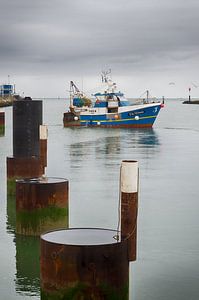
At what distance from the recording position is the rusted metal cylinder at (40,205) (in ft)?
42.0

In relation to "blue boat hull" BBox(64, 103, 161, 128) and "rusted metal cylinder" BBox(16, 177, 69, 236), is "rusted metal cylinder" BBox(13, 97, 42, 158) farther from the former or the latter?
"blue boat hull" BBox(64, 103, 161, 128)

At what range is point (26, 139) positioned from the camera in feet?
56.1

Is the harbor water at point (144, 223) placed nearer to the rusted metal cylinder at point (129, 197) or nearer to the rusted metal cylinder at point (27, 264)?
the rusted metal cylinder at point (27, 264)

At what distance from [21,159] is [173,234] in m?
5.20

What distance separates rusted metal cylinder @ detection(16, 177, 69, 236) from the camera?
42.0 feet

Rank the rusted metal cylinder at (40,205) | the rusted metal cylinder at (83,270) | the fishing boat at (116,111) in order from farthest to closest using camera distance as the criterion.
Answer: the fishing boat at (116,111) → the rusted metal cylinder at (40,205) → the rusted metal cylinder at (83,270)

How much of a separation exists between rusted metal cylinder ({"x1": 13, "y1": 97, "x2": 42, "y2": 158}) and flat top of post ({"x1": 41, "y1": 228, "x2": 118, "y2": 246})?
26.1ft

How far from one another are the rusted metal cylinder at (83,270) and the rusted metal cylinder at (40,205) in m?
4.50

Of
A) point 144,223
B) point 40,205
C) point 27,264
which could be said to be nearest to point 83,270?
point 27,264

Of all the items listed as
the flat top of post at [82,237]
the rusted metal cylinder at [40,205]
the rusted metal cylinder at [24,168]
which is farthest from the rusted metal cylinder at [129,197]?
the rusted metal cylinder at [24,168]

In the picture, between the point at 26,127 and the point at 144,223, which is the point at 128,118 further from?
the point at 144,223

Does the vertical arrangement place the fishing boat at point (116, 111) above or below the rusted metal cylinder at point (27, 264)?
above

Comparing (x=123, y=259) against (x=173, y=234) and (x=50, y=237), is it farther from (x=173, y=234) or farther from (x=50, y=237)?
(x=173, y=234)

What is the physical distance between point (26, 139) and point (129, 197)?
26.3 feet
